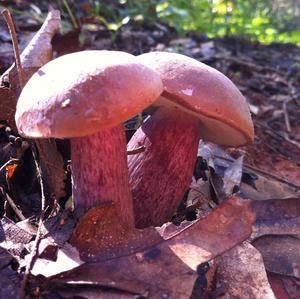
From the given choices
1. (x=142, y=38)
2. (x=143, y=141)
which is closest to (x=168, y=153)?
(x=143, y=141)

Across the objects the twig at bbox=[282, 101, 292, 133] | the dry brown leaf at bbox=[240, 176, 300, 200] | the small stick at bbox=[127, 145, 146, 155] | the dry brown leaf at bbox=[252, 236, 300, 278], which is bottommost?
the twig at bbox=[282, 101, 292, 133]

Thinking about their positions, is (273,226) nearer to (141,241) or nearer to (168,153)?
(168,153)

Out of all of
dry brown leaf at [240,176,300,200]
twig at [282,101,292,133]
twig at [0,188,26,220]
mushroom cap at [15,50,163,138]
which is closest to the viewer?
mushroom cap at [15,50,163,138]

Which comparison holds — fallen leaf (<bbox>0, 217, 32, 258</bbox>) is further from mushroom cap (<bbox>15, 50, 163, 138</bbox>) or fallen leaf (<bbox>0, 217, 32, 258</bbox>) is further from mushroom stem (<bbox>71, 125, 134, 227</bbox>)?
mushroom cap (<bbox>15, 50, 163, 138</bbox>)

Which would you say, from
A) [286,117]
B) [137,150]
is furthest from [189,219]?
[286,117]

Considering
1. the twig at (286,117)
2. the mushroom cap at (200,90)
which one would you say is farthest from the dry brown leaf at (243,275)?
the twig at (286,117)

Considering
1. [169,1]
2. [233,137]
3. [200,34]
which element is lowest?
[200,34]

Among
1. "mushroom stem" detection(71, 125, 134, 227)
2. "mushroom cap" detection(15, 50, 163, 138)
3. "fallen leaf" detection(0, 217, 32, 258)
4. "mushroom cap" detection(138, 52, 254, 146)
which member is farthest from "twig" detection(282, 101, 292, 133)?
"fallen leaf" detection(0, 217, 32, 258)
